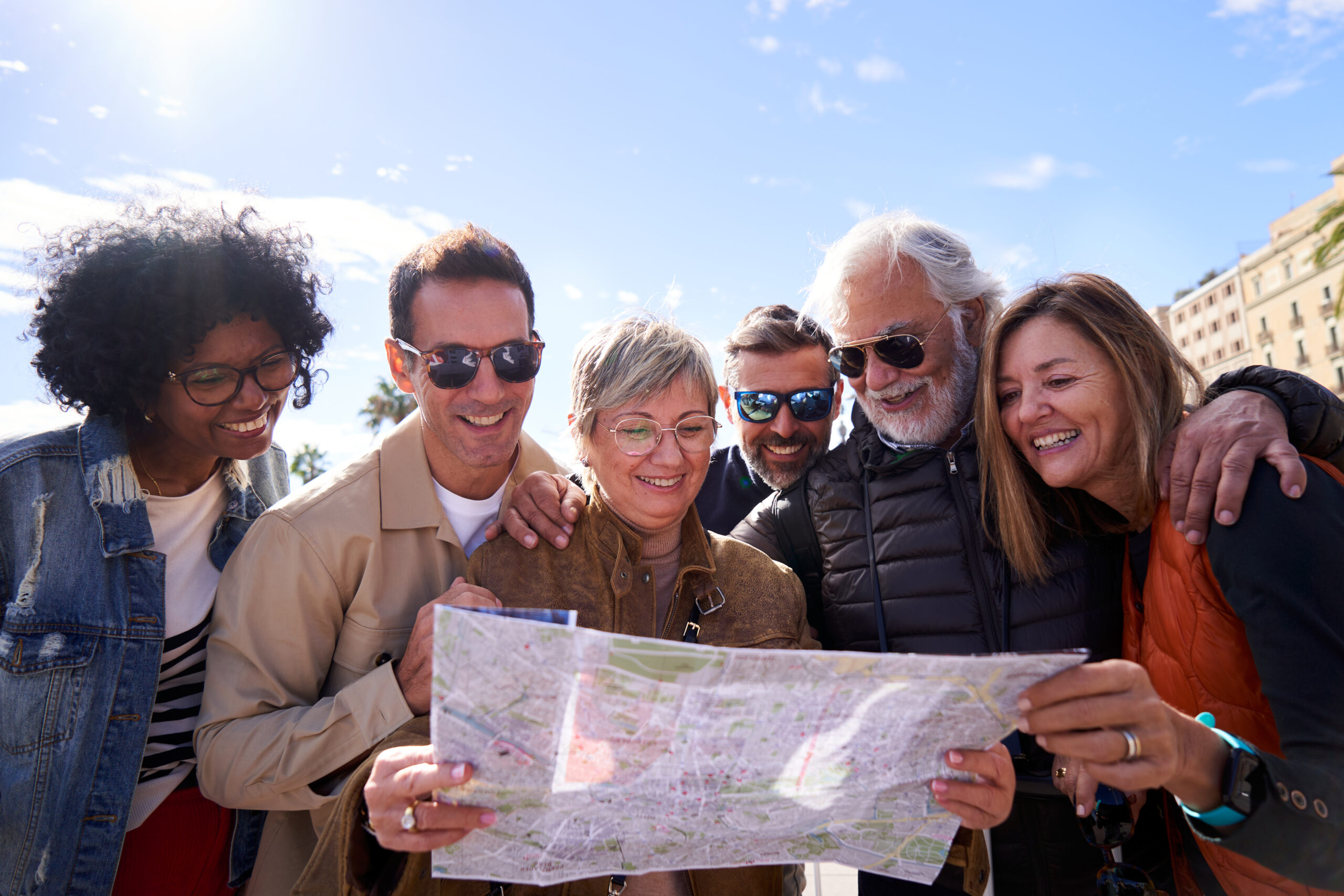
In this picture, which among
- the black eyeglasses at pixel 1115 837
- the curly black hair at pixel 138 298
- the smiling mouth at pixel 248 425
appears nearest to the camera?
the black eyeglasses at pixel 1115 837

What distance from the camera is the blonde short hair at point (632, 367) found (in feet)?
8.41

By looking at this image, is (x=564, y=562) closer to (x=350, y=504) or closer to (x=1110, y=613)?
(x=350, y=504)

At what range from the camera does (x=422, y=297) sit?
2.98m

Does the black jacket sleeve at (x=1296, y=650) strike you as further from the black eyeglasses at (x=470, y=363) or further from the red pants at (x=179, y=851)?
the red pants at (x=179, y=851)

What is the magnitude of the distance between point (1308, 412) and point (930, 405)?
132 centimetres

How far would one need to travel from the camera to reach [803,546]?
3.17 metres

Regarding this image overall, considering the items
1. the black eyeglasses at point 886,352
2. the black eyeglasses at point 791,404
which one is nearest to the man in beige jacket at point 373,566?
the black eyeglasses at point 791,404

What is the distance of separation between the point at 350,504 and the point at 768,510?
5.90ft

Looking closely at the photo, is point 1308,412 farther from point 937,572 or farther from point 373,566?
point 373,566

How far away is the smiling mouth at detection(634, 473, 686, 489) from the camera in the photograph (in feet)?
8.47

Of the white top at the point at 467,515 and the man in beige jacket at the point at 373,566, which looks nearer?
the man in beige jacket at the point at 373,566

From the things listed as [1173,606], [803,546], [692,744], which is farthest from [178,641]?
[1173,606]

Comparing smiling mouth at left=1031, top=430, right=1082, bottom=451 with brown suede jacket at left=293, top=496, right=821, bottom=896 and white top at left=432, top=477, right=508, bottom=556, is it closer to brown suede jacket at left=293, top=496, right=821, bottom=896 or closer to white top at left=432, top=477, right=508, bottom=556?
brown suede jacket at left=293, top=496, right=821, bottom=896

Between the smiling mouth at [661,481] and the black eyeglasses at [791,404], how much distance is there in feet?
4.98
